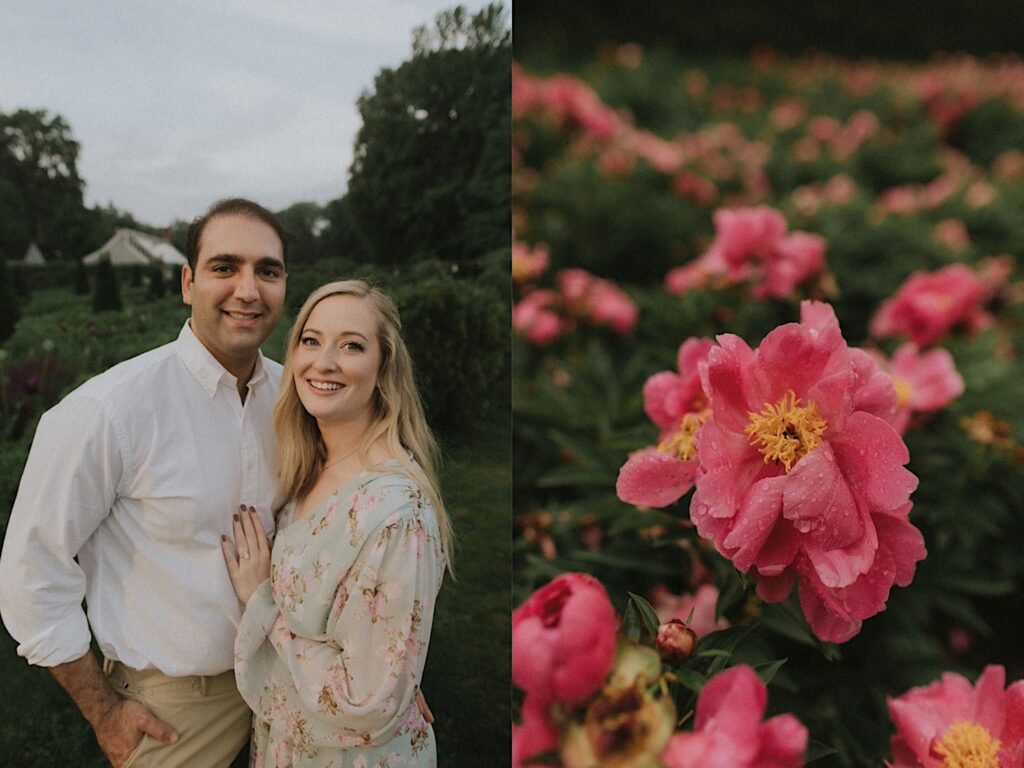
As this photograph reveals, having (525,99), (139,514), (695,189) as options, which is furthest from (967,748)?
(525,99)

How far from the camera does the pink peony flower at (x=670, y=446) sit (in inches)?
43.7

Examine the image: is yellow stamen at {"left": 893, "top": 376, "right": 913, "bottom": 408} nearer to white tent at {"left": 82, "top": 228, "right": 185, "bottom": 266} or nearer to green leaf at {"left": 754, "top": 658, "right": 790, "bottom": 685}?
green leaf at {"left": 754, "top": 658, "right": 790, "bottom": 685}

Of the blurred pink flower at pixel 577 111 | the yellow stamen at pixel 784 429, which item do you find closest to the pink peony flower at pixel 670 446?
the yellow stamen at pixel 784 429

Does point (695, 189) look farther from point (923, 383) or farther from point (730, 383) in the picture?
point (730, 383)

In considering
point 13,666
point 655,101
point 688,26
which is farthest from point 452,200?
point 688,26

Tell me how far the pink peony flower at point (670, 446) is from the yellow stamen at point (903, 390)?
617 millimetres

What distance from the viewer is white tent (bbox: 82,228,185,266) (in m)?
1.39

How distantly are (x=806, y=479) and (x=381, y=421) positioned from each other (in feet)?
2.20

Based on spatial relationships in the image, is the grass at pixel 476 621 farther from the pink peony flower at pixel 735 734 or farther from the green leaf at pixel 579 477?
the pink peony flower at pixel 735 734

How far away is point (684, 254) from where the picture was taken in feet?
9.52

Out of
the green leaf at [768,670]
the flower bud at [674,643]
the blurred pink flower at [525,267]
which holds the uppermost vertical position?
the blurred pink flower at [525,267]

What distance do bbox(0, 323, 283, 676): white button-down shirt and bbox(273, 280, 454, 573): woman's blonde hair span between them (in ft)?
0.13

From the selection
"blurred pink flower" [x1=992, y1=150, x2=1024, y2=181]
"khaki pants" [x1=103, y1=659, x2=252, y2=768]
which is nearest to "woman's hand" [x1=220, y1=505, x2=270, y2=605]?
"khaki pants" [x1=103, y1=659, x2=252, y2=768]

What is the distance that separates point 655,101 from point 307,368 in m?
3.04
